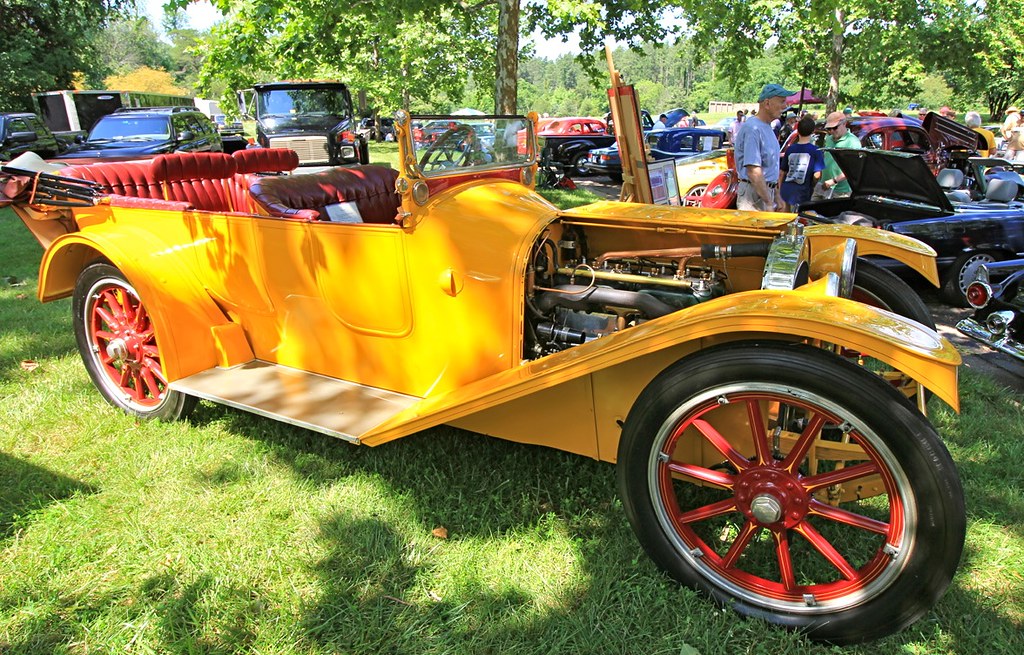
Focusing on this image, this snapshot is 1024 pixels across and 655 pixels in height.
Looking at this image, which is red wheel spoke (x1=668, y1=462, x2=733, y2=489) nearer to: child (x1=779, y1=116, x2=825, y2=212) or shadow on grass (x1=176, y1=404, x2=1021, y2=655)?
shadow on grass (x1=176, y1=404, x2=1021, y2=655)

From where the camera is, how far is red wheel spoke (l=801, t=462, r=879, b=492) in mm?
1942

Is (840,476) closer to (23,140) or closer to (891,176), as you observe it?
(891,176)

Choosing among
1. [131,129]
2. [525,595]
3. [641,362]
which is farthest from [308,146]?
[525,595]

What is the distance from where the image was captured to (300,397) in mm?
3131

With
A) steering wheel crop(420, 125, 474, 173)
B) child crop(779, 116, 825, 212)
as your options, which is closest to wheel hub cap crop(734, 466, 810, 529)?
steering wheel crop(420, 125, 474, 173)

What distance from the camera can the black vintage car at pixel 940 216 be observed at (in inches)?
228

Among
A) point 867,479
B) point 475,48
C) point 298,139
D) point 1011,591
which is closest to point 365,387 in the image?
point 867,479

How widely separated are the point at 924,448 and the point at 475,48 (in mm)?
17407

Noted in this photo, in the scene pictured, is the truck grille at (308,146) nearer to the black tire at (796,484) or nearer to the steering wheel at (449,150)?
the steering wheel at (449,150)

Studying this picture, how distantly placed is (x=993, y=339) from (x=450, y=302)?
3397 millimetres

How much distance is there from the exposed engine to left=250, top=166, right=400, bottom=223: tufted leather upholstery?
1.33m

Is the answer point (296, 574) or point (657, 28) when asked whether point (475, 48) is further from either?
point (296, 574)

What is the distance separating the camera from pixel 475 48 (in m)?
17.1

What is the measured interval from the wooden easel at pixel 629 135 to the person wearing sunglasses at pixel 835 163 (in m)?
2.73
